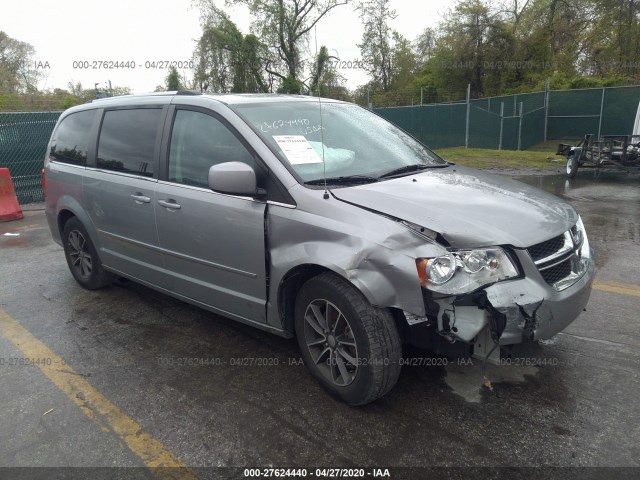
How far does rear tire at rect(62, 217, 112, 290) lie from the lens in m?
4.81

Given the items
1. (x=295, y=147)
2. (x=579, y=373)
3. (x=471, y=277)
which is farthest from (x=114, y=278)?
(x=579, y=373)

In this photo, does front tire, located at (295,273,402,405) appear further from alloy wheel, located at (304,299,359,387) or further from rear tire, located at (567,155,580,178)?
rear tire, located at (567,155,580,178)

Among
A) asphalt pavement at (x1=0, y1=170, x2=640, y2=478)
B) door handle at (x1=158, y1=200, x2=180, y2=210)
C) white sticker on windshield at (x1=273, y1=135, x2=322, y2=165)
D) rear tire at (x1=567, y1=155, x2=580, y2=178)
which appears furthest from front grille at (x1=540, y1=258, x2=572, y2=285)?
rear tire at (x1=567, y1=155, x2=580, y2=178)

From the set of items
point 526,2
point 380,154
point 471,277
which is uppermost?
point 526,2

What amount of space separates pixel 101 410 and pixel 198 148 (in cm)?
183

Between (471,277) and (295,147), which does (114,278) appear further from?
(471,277)

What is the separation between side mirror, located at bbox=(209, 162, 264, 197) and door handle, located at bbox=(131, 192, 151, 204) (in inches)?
41.2

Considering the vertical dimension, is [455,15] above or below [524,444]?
above

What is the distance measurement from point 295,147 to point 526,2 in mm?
37662

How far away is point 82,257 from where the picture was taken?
499cm

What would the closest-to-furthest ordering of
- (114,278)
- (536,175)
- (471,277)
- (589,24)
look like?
(471,277) → (114,278) → (536,175) → (589,24)

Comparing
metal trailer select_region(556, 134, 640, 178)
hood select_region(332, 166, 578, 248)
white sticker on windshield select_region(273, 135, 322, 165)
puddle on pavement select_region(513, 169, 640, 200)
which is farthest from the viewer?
metal trailer select_region(556, 134, 640, 178)

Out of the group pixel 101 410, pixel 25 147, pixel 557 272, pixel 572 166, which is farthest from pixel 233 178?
pixel 572 166

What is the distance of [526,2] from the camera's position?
34.2 meters
